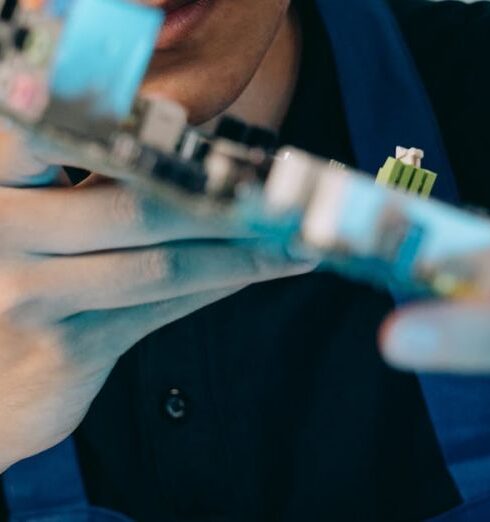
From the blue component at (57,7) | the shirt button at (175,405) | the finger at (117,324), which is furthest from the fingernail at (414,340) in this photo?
the shirt button at (175,405)

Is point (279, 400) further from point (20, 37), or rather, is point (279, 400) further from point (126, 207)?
point (20, 37)

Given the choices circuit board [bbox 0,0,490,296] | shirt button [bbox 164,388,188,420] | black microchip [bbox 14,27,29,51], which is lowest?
shirt button [bbox 164,388,188,420]

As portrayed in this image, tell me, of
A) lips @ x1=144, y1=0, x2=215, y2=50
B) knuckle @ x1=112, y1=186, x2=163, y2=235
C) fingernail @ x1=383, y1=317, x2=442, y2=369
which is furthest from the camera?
lips @ x1=144, y1=0, x2=215, y2=50

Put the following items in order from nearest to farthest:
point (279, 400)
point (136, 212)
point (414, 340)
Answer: point (414, 340) < point (136, 212) < point (279, 400)

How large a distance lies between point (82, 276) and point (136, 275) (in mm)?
27

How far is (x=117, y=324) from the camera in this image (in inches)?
15.4

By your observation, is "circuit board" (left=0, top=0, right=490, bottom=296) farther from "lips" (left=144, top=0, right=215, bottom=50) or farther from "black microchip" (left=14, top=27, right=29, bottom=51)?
"lips" (left=144, top=0, right=215, bottom=50)

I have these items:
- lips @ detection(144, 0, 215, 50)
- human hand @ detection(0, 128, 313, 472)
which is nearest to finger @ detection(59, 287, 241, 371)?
human hand @ detection(0, 128, 313, 472)

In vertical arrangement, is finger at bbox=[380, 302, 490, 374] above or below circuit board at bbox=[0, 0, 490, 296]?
below

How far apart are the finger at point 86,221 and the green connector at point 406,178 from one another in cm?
6

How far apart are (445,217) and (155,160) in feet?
0.22

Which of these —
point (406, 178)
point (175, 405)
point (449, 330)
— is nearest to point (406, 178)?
point (406, 178)

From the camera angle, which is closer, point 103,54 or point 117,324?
point 103,54

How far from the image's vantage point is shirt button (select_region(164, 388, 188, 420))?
1.58 feet
